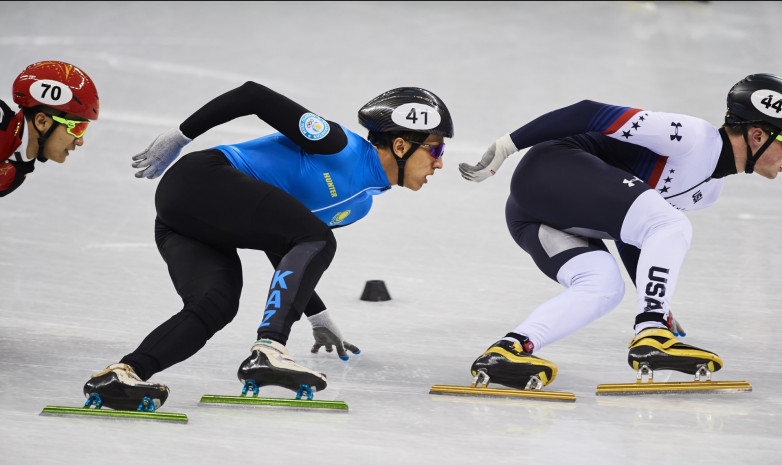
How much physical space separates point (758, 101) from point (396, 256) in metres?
2.91

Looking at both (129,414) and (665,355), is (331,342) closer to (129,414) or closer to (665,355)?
(129,414)

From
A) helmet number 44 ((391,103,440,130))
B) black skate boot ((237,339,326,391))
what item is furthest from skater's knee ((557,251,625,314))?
black skate boot ((237,339,326,391))

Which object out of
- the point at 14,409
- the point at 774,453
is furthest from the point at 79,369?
the point at 774,453

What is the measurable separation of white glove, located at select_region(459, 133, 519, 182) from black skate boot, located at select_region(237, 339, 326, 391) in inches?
49.1

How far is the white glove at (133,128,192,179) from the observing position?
3914 millimetres

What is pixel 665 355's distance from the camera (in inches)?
152

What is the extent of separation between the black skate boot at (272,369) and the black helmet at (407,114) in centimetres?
105

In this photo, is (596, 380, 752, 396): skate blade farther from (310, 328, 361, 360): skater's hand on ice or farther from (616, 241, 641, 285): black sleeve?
(310, 328, 361, 360): skater's hand on ice

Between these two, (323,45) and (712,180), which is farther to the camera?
(323,45)

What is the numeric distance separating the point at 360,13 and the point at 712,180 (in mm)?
9416

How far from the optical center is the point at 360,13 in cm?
1334

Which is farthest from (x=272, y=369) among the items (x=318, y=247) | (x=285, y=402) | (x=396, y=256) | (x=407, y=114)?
(x=396, y=256)

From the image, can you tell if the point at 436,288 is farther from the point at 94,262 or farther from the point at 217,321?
the point at 217,321

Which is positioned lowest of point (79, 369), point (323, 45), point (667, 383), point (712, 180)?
point (79, 369)
